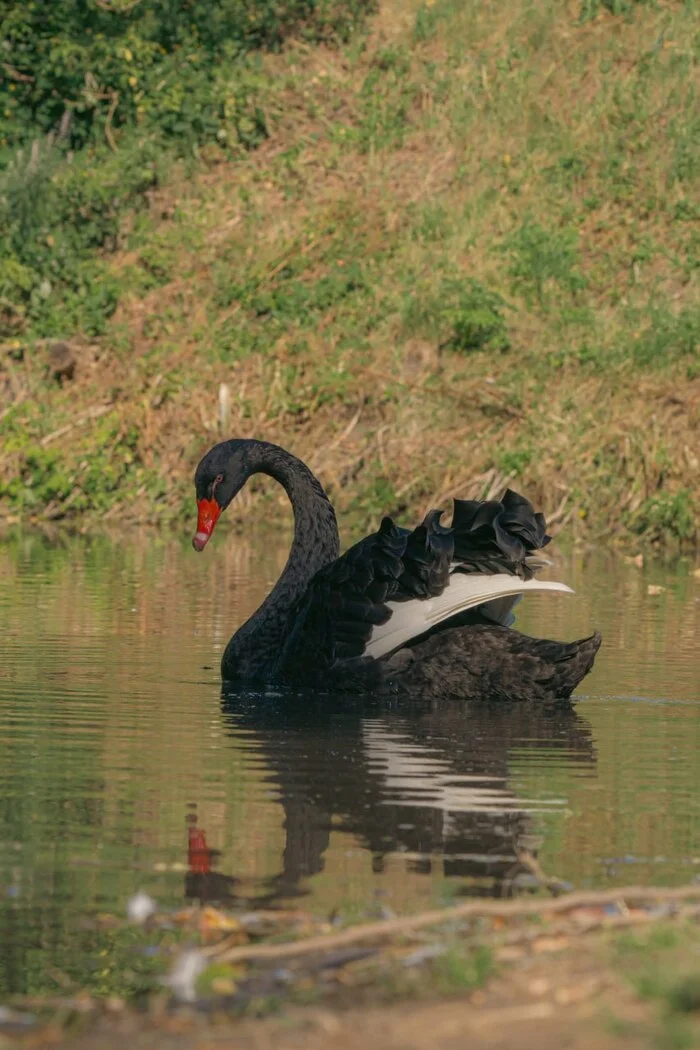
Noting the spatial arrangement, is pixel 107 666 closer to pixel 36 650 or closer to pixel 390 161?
pixel 36 650

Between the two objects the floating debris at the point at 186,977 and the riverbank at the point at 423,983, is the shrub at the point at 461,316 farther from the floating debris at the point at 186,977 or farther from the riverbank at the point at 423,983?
the floating debris at the point at 186,977

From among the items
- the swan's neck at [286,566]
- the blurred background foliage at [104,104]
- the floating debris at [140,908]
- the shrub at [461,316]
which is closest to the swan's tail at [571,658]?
the swan's neck at [286,566]

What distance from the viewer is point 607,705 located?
9953 millimetres

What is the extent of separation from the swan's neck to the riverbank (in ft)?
16.8

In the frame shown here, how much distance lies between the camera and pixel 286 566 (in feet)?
35.6

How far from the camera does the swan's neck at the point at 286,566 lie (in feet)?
34.3

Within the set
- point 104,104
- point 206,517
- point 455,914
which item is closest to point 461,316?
point 104,104

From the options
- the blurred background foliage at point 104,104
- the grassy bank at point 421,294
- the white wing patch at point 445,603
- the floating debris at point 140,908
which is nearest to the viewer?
the floating debris at point 140,908

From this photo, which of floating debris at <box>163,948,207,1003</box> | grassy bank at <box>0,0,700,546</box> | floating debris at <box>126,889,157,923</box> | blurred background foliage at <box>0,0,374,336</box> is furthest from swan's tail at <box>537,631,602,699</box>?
blurred background foliage at <box>0,0,374,336</box>

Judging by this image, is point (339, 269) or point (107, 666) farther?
point (339, 269)

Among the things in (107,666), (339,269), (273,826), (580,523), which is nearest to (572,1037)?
(273,826)

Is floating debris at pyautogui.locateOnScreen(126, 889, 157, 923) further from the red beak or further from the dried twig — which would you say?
the red beak

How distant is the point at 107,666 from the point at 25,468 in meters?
11.8

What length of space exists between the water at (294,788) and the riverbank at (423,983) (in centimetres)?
35
